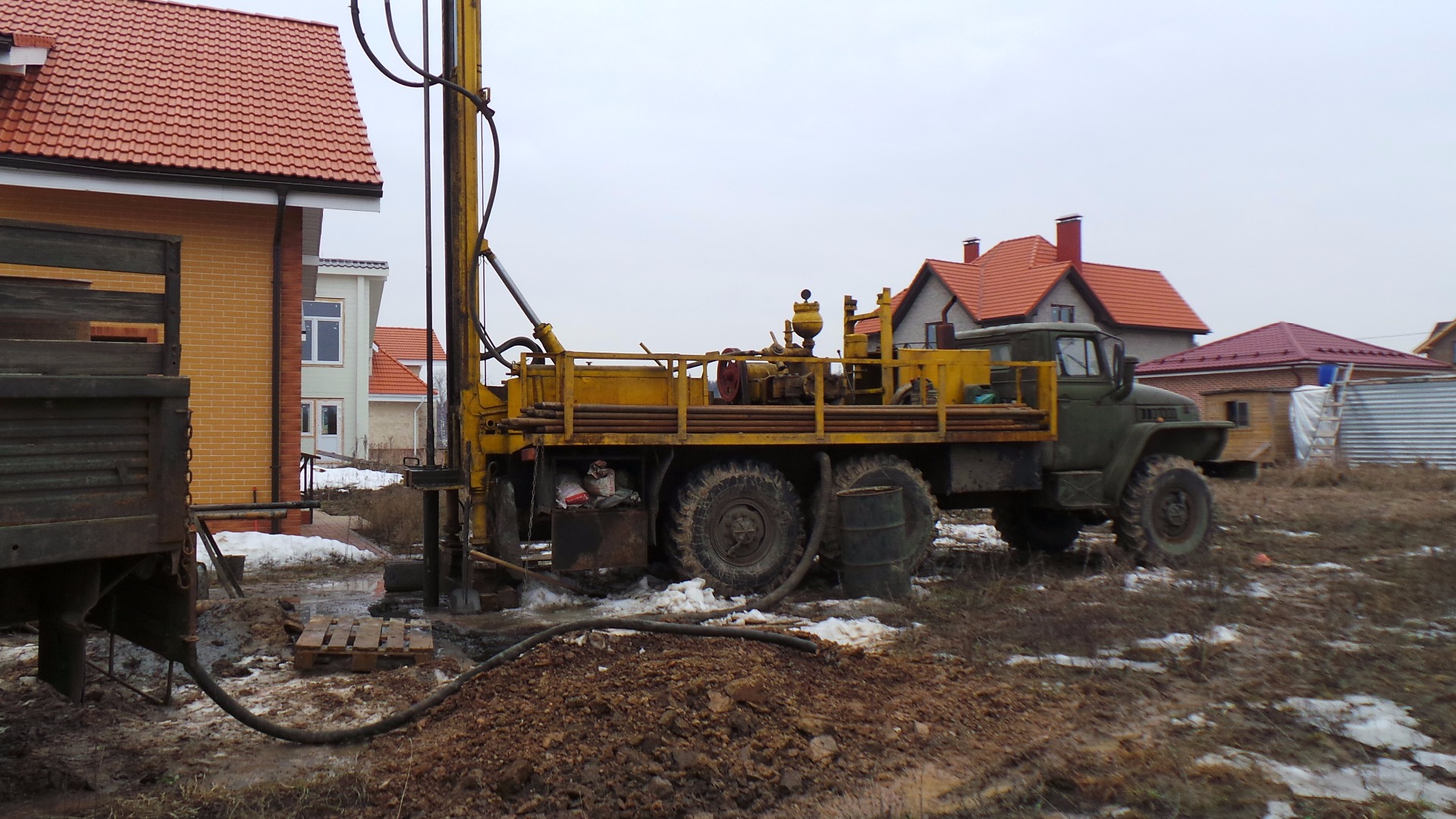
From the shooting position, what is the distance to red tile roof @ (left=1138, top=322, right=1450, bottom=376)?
29.9 m

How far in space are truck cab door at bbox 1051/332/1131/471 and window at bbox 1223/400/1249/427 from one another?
1615 cm

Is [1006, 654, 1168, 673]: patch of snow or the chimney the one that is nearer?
[1006, 654, 1168, 673]: patch of snow

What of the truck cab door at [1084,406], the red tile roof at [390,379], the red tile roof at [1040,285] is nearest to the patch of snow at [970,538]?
the truck cab door at [1084,406]

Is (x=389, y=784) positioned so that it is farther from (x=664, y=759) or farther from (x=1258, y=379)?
(x=1258, y=379)

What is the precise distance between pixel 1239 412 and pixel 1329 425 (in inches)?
74.8

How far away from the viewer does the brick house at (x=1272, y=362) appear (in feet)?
97.2

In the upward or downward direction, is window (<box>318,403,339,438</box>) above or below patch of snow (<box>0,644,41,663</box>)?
above

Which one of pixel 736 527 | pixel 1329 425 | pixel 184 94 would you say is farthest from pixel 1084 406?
pixel 1329 425

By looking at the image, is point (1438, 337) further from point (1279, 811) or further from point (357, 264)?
point (1279, 811)

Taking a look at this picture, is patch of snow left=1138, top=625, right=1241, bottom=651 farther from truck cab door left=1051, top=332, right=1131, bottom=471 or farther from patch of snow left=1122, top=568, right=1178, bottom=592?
truck cab door left=1051, top=332, right=1131, bottom=471

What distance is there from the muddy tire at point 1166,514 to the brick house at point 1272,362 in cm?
1860

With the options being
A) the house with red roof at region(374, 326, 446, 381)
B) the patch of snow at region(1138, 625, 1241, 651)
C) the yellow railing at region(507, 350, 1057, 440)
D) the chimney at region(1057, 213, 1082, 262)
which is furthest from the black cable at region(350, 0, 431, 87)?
the house with red roof at region(374, 326, 446, 381)

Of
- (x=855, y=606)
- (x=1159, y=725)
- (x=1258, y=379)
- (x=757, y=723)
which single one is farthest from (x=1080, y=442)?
(x=1258, y=379)

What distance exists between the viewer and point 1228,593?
327 inches
